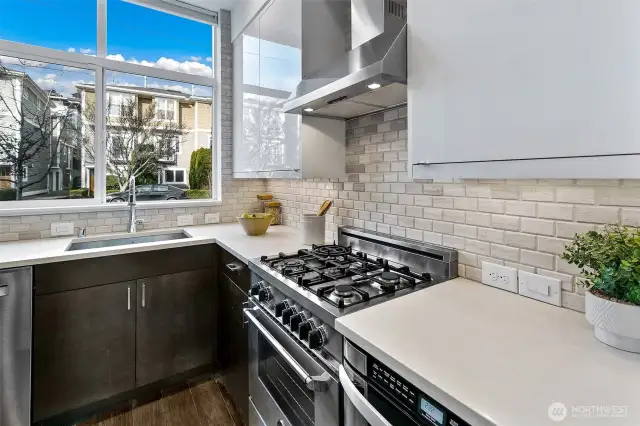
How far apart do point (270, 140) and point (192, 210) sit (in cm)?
117

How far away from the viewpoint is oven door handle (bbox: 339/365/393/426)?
0.84 meters

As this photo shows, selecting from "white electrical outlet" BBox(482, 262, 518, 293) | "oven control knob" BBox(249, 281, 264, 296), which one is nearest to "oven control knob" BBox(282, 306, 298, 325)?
"oven control knob" BBox(249, 281, 264, 296)

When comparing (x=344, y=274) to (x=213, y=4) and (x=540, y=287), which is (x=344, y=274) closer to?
Result: (x=540, y=287)

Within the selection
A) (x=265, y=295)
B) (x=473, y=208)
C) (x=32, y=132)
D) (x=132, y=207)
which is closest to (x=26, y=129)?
(x=32, y=132)

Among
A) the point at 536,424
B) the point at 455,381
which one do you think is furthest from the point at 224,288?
the point at 536,424

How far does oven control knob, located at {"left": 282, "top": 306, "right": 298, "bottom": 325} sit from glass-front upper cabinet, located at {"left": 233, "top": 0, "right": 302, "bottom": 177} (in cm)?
82

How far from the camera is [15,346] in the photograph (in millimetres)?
1711

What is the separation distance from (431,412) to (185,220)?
260cm

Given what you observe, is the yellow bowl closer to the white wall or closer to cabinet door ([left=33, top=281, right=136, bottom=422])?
cabinet door ([left=33, top=281, right=136, bottom=422])

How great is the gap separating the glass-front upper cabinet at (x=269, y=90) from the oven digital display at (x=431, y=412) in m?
1.36

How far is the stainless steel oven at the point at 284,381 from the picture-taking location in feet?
3.66

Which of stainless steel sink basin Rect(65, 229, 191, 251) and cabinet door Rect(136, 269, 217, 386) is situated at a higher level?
stainless steel sink basin Rect(65, 229, 191, 251)

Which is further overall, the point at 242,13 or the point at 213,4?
the point at 213,4

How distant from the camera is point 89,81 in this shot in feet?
8.32
